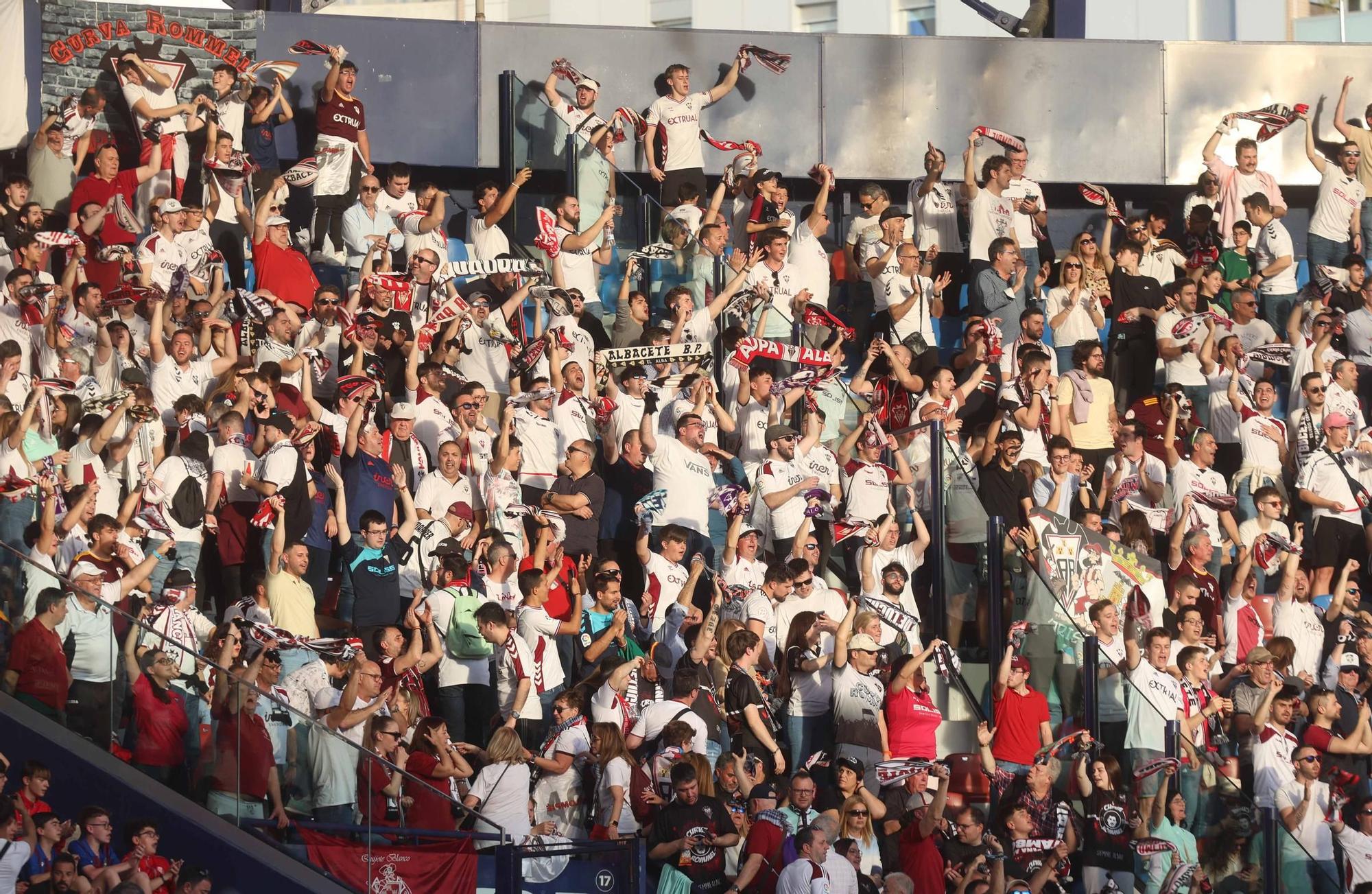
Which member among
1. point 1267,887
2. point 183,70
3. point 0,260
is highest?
point 183,70

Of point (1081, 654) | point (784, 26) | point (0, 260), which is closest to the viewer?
point (1081, 654)

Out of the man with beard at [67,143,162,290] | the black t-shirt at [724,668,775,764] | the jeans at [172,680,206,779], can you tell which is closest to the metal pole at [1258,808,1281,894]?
the black t-shirt at [724,668,775,764]

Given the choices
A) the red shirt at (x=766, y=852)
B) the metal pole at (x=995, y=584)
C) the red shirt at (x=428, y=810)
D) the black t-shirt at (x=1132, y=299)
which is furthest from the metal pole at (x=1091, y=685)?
the black t-shirt at (x=1132, y=299)

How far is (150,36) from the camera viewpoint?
20.2 meters

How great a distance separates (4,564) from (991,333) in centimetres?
791

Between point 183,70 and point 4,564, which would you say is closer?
point 4,564

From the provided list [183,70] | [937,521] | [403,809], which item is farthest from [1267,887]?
[183,70]

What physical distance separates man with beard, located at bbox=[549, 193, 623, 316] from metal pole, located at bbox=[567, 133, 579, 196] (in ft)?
1.47

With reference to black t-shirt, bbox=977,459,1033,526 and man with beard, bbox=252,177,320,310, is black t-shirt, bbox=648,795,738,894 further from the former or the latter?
man with beard, bbox=252,177,320,310

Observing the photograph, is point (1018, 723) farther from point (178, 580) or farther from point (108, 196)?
point (108, 196)

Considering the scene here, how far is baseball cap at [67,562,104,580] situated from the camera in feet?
43.5

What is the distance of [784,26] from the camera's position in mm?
39562

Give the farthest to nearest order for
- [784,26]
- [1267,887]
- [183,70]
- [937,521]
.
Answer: [784,26] < [183,70] < [937,521] < [1267,887]

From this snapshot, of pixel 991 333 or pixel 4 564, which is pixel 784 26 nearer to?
pixel 991 333
